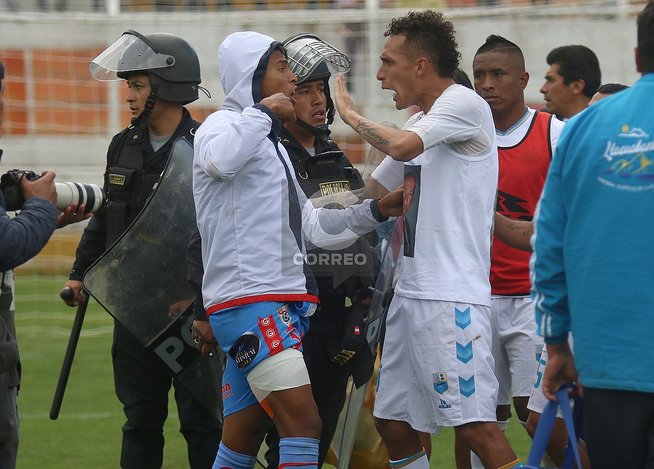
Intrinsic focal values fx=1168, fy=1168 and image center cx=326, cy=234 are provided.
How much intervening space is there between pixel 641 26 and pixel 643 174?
45 centimetres

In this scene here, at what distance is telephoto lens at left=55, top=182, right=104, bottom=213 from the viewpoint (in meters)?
5.14

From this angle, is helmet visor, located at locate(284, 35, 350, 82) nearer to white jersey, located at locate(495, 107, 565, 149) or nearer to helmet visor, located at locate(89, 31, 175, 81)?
helmet visor, located at locate(89, 31, 175, 81)

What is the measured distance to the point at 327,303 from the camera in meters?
5.52

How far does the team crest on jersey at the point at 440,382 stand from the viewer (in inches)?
188

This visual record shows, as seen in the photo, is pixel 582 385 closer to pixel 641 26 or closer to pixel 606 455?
pixel 606 455

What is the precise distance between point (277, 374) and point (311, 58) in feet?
5.88

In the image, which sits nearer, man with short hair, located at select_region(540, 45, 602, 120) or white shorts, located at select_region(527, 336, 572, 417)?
white shorts, located at select_region(527, 336, 572, 417)

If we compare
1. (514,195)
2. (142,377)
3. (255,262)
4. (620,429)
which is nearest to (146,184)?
(142,377)

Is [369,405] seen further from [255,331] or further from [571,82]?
[571,82]

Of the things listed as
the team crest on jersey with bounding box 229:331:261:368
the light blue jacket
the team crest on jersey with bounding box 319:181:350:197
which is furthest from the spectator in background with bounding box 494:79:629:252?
the light blue jacket

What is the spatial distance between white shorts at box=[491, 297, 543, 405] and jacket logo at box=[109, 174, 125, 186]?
1993 millimetres

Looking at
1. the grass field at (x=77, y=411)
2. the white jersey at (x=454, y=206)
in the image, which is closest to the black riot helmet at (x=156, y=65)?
the white jersey at (x=454, y=206)

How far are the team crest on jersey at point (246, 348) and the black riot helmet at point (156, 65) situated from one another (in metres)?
1.79

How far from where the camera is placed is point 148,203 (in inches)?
223
